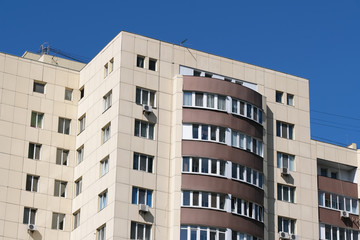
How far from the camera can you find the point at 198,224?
240 ft

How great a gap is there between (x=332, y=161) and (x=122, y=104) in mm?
22582

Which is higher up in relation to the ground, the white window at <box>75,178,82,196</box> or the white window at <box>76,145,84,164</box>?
the white window at <box>76,145,84,164</box>

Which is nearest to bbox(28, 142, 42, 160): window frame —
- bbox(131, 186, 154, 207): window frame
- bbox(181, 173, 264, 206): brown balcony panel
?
bbox(131, 186, 154, 207): window frame

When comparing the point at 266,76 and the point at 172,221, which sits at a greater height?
the point at 266,76

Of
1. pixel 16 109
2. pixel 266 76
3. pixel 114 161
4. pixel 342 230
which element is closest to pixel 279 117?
pixel 266 76

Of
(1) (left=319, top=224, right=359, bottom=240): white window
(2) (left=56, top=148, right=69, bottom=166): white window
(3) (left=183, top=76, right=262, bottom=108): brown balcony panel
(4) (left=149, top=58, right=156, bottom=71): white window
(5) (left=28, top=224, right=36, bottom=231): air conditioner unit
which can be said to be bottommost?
(5) (left=28, top=224, right=36, bottom=231): air conditioner unit

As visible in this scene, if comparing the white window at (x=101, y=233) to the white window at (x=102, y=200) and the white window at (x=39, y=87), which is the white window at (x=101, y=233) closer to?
the white window at (x=102, y=200)

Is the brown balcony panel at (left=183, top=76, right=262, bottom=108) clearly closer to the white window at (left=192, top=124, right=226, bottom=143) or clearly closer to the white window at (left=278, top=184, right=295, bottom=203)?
the white window at (left=192, top=124, right=226, bottom=143)

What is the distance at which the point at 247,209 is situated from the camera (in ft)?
249

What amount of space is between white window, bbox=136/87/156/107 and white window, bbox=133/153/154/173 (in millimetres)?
4584

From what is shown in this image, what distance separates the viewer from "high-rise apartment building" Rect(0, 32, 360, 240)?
74000 mm

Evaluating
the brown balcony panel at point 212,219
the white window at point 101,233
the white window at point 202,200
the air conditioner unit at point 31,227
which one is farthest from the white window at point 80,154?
the brown balcony panel at point 212,219

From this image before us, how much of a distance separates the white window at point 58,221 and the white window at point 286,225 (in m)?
18.4

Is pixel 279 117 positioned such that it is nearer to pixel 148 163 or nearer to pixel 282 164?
pixel 282 164
